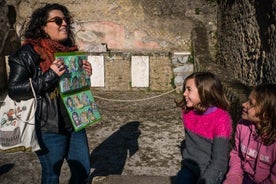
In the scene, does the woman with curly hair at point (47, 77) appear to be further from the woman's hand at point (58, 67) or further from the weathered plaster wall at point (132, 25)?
the weathered plaster wall at point (132, 25)

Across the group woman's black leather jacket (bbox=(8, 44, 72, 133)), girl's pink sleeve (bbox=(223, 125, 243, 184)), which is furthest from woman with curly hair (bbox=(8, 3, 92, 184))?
girl's pink sleeve (bbox=(223, 125, 243, 184))

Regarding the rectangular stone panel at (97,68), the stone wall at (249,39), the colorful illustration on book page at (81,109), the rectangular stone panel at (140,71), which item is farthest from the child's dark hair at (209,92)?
the rectangular stone panel at (97,68)

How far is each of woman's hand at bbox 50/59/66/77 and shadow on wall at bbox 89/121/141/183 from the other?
1.83 meters

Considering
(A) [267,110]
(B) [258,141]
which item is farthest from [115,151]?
(A) [267,110]

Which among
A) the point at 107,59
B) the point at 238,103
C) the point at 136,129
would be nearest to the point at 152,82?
the point at 107,59

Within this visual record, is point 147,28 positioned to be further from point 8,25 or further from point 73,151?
point 73,151

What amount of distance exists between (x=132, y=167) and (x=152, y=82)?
4.23 metres

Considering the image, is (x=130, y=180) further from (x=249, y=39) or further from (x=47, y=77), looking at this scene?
(x=249, y=39)

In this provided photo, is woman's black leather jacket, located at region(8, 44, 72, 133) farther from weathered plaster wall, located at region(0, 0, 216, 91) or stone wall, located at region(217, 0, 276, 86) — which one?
weathered plaster wall, located at region(0, 0, 216, 91)

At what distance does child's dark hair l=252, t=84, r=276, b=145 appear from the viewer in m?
2.03

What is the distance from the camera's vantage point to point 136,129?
5.60m

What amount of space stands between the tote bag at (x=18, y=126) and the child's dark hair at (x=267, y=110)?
1.48 meters

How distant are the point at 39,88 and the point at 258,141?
149 centimetres

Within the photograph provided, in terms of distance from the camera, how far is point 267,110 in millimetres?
2033
